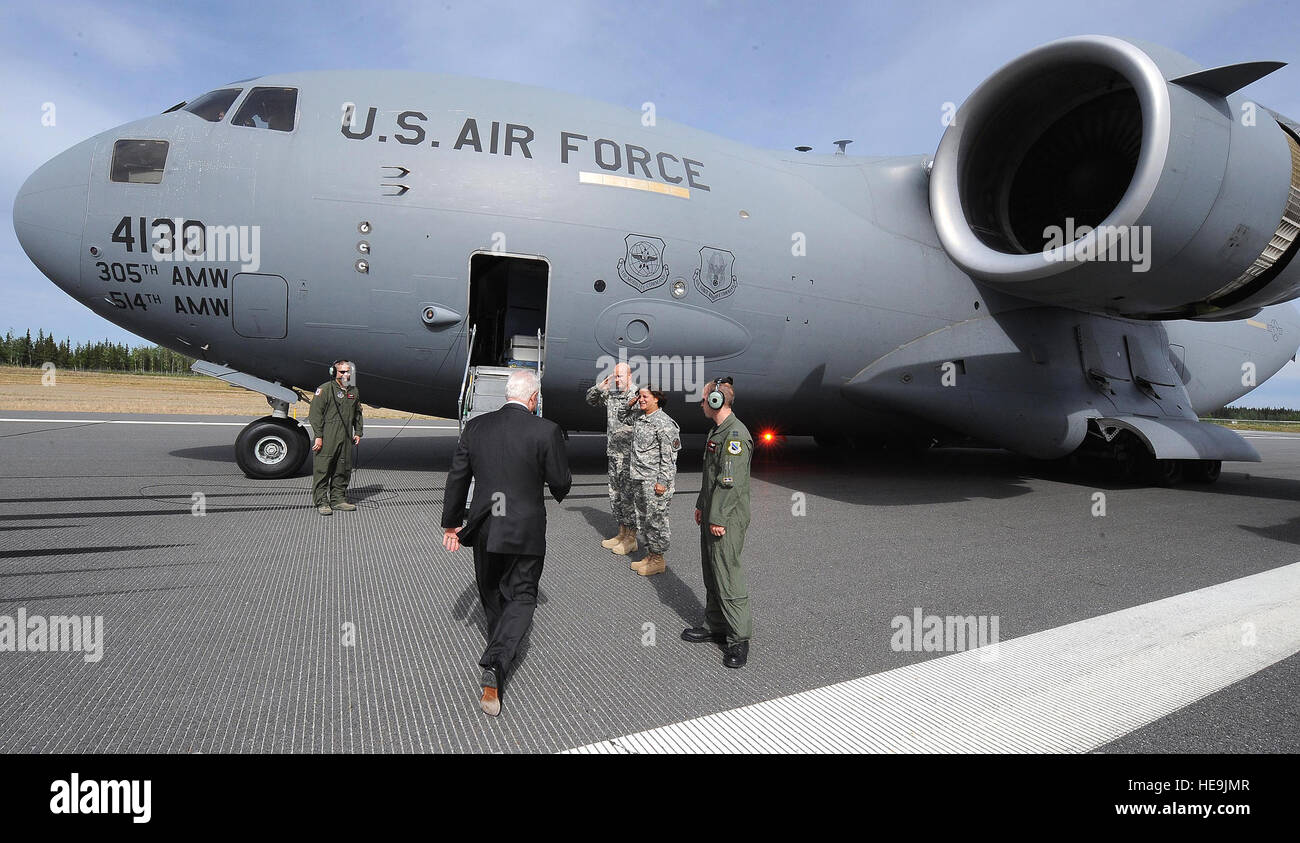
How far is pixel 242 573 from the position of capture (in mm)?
4430

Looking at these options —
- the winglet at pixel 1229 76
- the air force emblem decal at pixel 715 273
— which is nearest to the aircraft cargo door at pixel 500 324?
the air force emblem decal at pixel 715 273

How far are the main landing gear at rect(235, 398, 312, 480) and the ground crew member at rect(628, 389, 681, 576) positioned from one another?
520 centimetres

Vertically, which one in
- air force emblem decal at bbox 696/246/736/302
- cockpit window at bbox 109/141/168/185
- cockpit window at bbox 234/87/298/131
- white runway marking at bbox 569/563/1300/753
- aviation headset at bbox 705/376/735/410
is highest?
cockpit window at bbox 234/87/298/131

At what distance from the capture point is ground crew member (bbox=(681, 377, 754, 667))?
3281 mm

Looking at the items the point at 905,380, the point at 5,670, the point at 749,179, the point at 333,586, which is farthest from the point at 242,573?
the point at 905,380

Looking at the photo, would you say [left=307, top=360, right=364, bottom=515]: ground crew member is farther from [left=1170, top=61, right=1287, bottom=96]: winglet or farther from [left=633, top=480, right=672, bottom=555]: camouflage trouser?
[left=1170, top=61, right=1287, bottom=96]: winglet

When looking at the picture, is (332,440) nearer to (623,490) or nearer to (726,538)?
(623,490)

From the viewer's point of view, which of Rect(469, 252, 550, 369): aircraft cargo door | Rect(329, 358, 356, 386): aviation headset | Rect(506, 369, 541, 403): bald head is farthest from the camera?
Rect(469, 252, 550, 369): aircraft cargo door

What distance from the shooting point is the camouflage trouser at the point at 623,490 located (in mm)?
5486

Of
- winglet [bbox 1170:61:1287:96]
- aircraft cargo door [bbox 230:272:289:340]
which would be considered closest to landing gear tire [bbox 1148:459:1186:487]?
winglet [bbox 1170:61:1287:96]

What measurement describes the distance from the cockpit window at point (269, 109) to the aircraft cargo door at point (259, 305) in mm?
1738

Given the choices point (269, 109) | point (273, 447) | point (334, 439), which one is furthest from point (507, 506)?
point (269, 109)

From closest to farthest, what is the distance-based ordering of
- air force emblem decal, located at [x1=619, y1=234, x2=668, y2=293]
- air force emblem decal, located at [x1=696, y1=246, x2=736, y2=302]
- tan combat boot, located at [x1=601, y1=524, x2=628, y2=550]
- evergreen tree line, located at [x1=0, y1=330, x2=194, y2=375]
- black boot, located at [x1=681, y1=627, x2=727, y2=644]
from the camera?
black boot, located at [x1=681, y1=627, x2=727, y2=644], tan combat boot, located at [x1=601, y1=524, x2=628, y2=550], air force emblem decal, located at [x1=619, y1=234, x2=668, y2=293], air force emblem decal, located at [x1=696, y1=246, x2=736, y2=302], evergreen tree line, located at [x1=0, y1=330, x2=194, y2=375]
